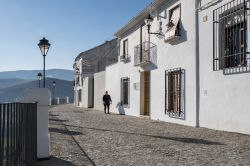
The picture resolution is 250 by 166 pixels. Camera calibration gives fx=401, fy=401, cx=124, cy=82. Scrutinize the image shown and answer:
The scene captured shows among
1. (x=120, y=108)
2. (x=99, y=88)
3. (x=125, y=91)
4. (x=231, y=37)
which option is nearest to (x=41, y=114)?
(x=231, y=37)

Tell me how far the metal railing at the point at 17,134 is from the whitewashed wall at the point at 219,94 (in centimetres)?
694

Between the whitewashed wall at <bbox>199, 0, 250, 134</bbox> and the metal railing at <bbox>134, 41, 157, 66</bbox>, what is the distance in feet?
18.1

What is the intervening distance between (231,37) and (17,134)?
9361 mm

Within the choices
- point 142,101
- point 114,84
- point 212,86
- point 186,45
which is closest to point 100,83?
point 114,84

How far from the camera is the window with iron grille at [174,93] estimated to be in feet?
52.9

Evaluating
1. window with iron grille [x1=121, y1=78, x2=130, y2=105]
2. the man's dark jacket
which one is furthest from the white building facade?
the man's dark jacket

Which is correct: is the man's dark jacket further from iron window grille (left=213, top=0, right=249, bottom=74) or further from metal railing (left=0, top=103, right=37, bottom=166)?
metal railing (left=0, top=103, right=37, bottom=166)

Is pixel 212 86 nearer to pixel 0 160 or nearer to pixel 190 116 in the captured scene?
pixel 190 116

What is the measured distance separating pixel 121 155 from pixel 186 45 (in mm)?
8383

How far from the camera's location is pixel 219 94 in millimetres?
Result: 13023

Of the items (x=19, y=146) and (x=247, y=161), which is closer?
(x=19, y=146)

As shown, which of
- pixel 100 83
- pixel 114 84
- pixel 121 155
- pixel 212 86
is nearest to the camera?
pixel 121 155

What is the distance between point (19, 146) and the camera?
5.20m

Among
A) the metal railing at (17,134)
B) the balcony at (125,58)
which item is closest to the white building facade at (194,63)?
the balcony at (125,58)
